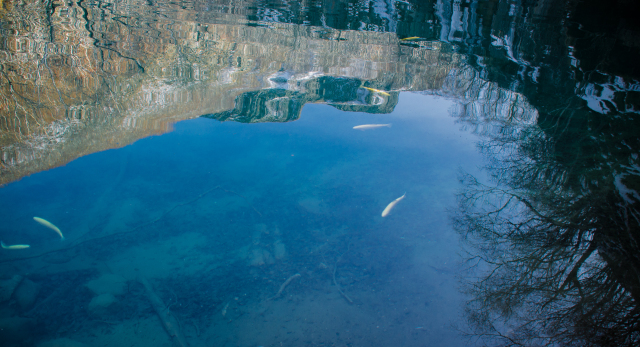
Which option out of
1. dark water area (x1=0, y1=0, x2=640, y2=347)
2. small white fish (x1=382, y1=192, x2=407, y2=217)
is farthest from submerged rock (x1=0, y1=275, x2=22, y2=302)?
small white fish (x1=382, y1=192, x2=407, y2=217)

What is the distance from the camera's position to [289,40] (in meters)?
7.93

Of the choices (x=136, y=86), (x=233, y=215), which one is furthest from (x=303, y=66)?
(x=233, y=215)

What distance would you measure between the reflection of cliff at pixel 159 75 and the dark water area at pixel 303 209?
4 centimetres

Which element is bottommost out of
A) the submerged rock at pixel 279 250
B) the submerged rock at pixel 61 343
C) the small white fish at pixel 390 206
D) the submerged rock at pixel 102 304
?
the submerged rock at pixel 61 343

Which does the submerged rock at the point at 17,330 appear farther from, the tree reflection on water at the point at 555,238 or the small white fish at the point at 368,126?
the small white fish at the point at 368,126

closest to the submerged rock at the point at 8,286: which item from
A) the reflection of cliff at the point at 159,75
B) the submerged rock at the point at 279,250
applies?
the reflection of cliff at the point at 159,75

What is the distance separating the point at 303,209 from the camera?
335 centimetres

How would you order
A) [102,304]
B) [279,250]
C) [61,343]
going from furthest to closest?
[279,250] → [102,304] → [61,343]

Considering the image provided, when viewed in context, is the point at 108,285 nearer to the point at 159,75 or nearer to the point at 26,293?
the point at 26,293

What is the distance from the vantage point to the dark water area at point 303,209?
2.38 m

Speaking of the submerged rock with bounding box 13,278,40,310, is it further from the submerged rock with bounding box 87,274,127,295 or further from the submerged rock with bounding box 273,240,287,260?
the submerged rock with bounding box 273,240,287,260

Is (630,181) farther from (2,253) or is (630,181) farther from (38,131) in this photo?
(38,131)

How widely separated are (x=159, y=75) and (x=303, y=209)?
3967 mm

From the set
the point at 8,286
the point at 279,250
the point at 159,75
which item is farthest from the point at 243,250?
the point at 159,75
